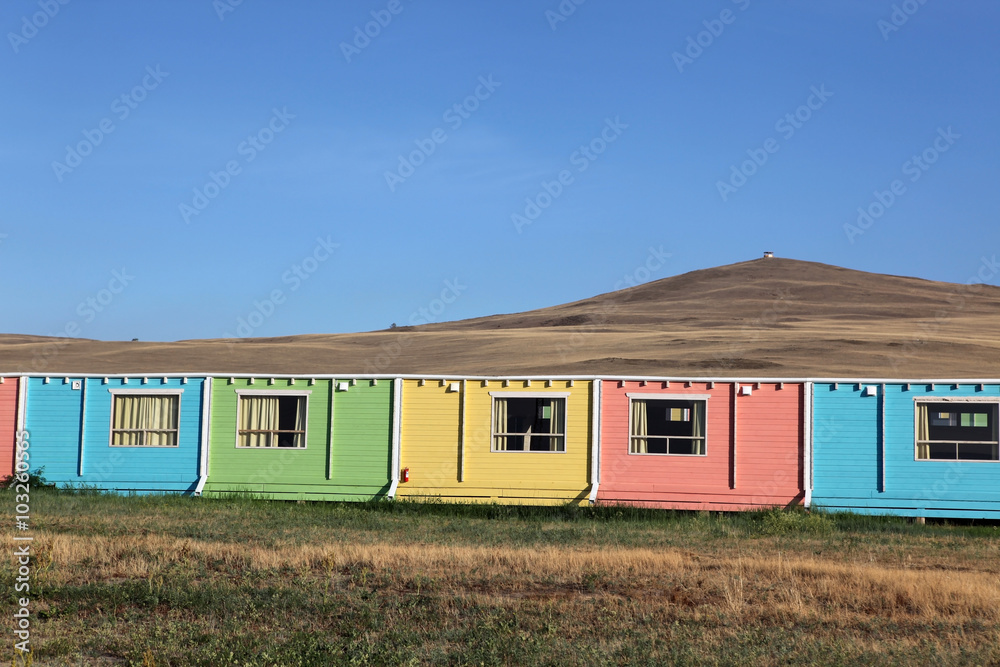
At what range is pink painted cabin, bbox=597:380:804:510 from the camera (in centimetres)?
2106

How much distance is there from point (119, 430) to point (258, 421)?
303cm

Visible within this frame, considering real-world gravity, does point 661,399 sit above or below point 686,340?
below

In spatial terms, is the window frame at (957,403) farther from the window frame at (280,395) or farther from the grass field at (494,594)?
the window frame at (280,395)

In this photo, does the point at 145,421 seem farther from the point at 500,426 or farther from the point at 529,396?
the point at 529,396

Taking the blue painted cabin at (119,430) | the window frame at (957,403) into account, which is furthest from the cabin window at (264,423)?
the window frame at (957,403)

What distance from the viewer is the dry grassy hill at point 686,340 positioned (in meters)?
44.5

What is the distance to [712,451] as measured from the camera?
70.0 ft

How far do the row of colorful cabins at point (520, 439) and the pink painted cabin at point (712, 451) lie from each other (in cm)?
3

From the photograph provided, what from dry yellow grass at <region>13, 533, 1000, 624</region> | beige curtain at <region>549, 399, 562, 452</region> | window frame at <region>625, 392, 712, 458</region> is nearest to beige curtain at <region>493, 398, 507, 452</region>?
beige curtain at <region>549, 399, 562, 452</region>

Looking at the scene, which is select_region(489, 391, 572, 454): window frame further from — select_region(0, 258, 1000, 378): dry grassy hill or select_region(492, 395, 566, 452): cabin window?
select_region(0, 258, 1000, 378): dry grassy hill

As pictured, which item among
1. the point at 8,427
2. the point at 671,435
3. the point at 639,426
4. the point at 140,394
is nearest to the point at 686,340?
the point at 671,435

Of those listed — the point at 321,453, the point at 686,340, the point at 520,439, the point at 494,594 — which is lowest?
the point at 494,594

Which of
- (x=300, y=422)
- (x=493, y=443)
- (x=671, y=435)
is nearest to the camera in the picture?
(x=493, y=443)

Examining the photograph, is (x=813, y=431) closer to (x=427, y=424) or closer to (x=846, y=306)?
(x=427, y=424)
